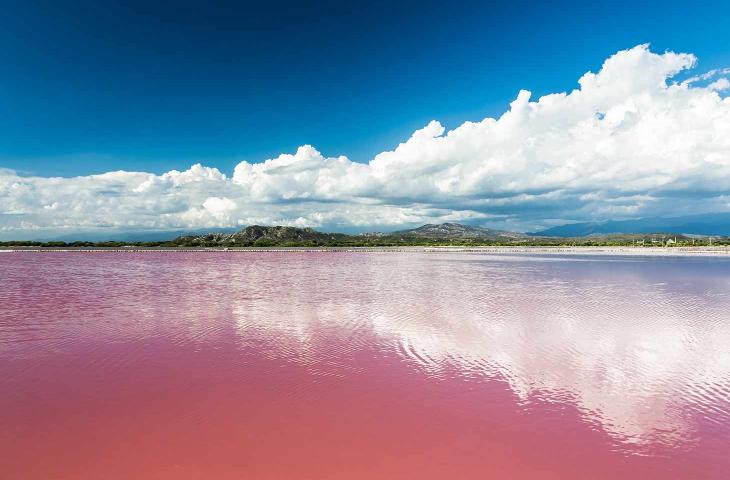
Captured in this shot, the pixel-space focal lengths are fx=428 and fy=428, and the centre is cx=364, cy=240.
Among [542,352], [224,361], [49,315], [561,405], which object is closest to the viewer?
[561,405]

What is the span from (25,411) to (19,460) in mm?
2188

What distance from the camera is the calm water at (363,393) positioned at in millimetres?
6758

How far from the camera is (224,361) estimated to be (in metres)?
11.8

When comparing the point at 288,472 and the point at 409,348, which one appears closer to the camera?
the point at 288,472

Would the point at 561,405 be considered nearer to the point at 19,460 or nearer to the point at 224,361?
the point at 224,361

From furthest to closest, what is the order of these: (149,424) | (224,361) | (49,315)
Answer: (49,315)
(224,361)
(149,424)

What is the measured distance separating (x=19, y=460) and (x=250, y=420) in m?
3.53

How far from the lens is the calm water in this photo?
22.2 ft

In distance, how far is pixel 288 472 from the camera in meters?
6.45

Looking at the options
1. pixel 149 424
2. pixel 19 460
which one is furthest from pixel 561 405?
pixel 19 460

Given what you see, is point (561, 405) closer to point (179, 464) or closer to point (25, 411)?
point (179, 464)

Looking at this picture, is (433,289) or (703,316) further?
(433,289)

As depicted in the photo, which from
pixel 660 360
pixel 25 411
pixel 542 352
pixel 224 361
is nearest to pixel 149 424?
pixel 25 411

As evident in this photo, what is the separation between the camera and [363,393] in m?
9.47
